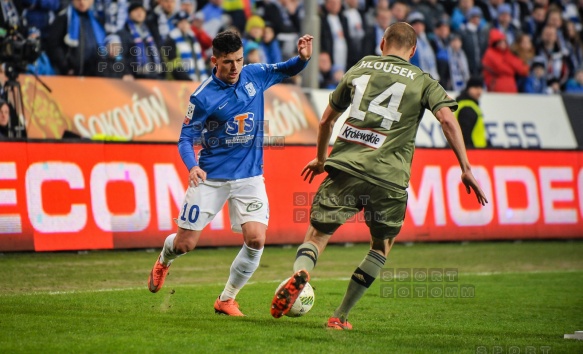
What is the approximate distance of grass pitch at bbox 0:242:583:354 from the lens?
7172 mm

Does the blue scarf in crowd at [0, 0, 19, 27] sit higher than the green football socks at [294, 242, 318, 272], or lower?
lower

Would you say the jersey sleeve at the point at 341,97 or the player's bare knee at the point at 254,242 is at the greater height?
the jersey sleeve at the point at 341,97

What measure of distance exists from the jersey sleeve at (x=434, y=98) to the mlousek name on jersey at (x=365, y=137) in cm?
41

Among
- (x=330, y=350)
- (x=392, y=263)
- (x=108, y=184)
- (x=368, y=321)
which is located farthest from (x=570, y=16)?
(x=330, y=350)

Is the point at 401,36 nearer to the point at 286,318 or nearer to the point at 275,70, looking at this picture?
the point at 275,70

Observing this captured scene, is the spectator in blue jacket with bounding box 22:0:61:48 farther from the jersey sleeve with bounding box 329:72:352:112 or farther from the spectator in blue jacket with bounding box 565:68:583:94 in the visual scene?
the spectator in blue jacket with bounding box 565:68:583:94

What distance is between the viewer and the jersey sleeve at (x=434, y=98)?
7.23m

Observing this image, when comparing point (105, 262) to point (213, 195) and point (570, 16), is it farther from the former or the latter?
point (570, 16)

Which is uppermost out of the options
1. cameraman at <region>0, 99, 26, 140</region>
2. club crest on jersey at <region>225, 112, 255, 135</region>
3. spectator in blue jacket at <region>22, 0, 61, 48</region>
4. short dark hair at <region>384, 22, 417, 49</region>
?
short dark hair at <region>384, 22, 417, 49</region>

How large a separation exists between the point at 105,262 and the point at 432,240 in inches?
222

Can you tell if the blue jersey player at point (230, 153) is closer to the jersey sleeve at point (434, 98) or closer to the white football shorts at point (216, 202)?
the white football shorts at point (216, 202)

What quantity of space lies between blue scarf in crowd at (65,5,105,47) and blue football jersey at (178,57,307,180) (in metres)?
7.78

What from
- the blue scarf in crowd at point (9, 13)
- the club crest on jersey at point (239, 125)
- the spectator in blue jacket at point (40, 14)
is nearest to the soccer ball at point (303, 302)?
the club crest on jersey at point (239, 125)

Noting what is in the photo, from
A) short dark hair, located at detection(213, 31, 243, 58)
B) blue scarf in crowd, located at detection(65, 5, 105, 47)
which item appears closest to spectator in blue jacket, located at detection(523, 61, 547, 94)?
blue scarf in crowd, located at detection(65, 5, 105, 47)
